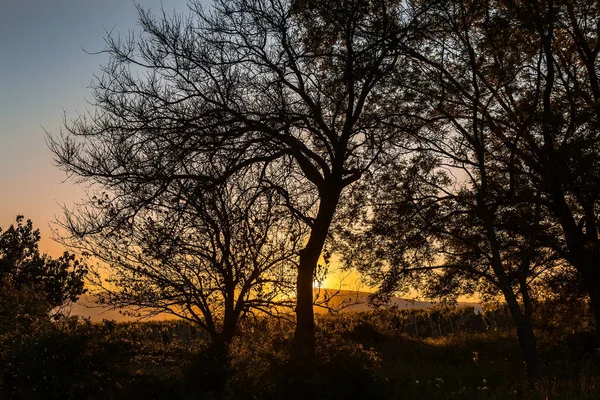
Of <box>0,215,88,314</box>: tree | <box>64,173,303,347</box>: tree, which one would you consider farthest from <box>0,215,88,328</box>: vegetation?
<box>64,173,303,347</box>: tree

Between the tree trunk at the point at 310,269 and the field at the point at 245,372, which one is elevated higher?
the tree trunk at the point at 310,269

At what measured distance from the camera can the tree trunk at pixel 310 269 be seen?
33.4 feet

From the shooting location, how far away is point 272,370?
8.82m

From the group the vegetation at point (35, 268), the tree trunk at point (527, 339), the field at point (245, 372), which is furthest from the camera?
the vegetation at point (35, 268)

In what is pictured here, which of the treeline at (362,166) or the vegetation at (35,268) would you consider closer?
the treeline at (362,166)

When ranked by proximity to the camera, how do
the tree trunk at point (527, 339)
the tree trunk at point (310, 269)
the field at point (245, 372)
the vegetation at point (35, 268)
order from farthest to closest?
the vegetation at point (35, 268) → the tree trunk at point (527, 339) → the tree trunk at point (310, 269) → the field at point (245, 372)

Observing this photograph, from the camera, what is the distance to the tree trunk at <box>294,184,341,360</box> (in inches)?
401

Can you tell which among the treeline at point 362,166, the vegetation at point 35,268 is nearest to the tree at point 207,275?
the treeline at point 362,166

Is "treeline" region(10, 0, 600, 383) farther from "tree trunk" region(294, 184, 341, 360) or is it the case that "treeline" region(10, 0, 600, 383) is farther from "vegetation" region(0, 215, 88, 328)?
"vegetation" region(0, 215, 88, 328)

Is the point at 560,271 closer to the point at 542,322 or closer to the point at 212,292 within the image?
the point at 542,322

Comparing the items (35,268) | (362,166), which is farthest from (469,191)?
(35,268)

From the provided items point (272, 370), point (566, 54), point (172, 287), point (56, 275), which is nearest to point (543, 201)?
point (566, 54)

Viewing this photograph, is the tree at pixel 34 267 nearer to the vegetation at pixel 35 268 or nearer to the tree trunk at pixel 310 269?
the vegetation at pixel 35 268

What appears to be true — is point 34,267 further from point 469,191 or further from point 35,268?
point 469,191
